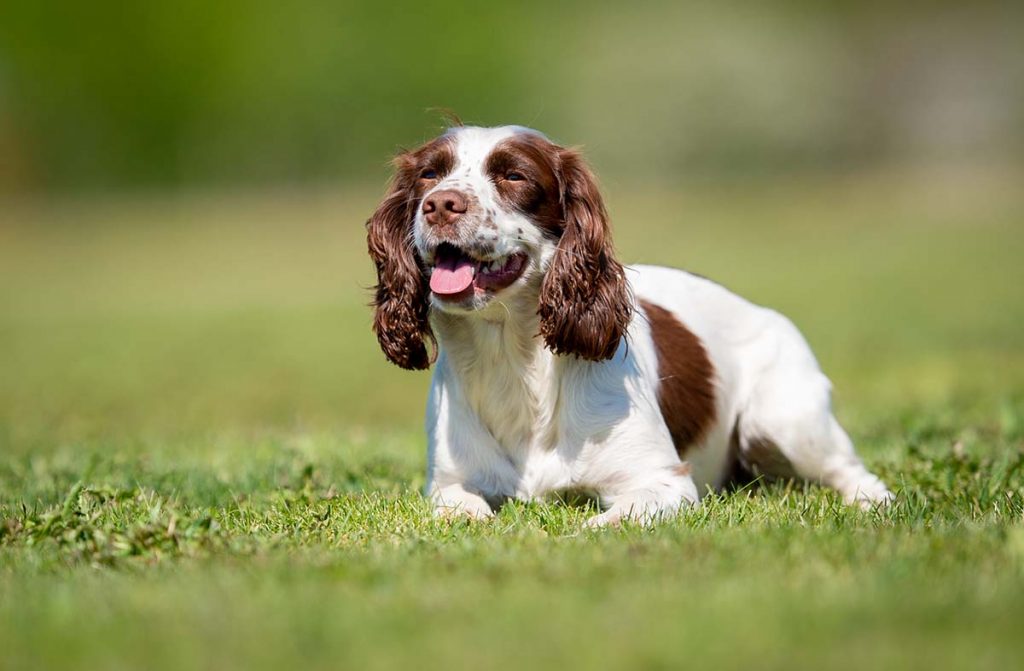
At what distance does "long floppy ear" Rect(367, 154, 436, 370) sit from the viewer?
5.58 metres

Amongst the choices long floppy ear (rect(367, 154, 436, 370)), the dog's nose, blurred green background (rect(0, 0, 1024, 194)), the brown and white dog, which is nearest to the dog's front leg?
the brown and white dog

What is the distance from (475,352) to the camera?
559cm

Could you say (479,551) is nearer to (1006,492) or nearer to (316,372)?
(1006,492)

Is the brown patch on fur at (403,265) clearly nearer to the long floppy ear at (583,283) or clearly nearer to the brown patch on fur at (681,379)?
the long floppy ear at (583,283)

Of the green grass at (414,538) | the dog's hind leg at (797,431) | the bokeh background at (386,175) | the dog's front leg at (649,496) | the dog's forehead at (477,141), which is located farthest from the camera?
the bokeh background at (386,175)

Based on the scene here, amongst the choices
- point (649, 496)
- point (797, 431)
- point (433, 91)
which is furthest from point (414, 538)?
point (433, 91)

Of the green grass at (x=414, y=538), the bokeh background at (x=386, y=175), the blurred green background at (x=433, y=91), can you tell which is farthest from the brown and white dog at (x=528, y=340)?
Answer: the blurred green background at (x=433, y=91)

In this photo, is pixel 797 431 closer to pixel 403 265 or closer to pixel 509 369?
pixel 509 369

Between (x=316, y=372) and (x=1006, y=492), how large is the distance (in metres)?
8.71

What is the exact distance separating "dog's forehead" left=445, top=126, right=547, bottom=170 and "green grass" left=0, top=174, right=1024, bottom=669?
1382 mm

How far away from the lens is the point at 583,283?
17.4ft

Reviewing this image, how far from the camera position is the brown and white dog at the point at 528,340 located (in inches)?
208

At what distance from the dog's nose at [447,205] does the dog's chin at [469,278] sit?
141 mm

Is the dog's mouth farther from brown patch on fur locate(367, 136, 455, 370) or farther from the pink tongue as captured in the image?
brown patch on fur locate(367, 136, 455, 370)
